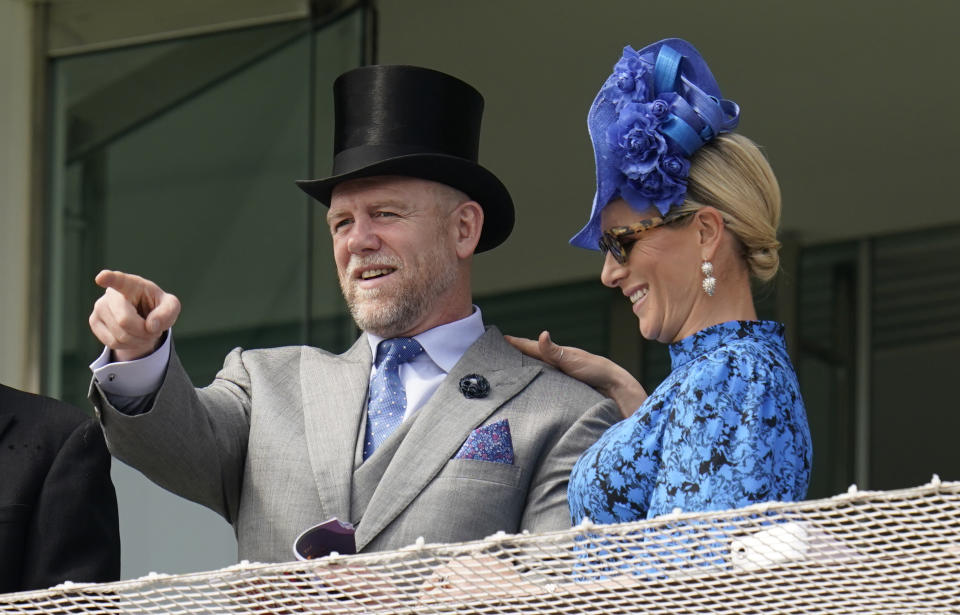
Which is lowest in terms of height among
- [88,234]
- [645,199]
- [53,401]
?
[53,401]

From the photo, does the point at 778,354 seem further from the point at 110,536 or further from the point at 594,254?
the point at 594,254

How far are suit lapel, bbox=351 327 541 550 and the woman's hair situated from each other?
645 millimetres

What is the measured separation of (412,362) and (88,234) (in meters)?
3.28

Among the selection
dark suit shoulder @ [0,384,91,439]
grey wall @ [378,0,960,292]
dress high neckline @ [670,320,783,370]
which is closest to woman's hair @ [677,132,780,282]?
dress high neckline @ [670,320,783,370]

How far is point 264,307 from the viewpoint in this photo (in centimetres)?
638

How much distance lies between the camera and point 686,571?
88.3 inches

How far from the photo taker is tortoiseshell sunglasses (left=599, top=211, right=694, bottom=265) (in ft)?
9.50

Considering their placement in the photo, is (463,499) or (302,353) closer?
(463,499)

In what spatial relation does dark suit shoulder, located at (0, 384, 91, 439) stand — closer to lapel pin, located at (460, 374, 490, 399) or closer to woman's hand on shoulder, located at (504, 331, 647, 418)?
lapel pin, located at (460, 374, 490, 399)

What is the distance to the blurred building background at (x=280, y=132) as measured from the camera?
247 inches

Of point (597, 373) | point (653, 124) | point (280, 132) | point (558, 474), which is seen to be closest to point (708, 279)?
point (653, 124)

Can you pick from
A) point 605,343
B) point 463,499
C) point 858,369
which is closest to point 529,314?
point 605,343

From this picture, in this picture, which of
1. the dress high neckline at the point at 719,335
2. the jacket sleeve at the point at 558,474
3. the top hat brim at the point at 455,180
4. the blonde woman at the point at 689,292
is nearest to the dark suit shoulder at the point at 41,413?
the top hat brim at the point at 455,180

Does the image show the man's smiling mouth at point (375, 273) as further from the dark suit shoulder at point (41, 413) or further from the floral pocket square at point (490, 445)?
the dark suit shoulder at point (41, 413)
